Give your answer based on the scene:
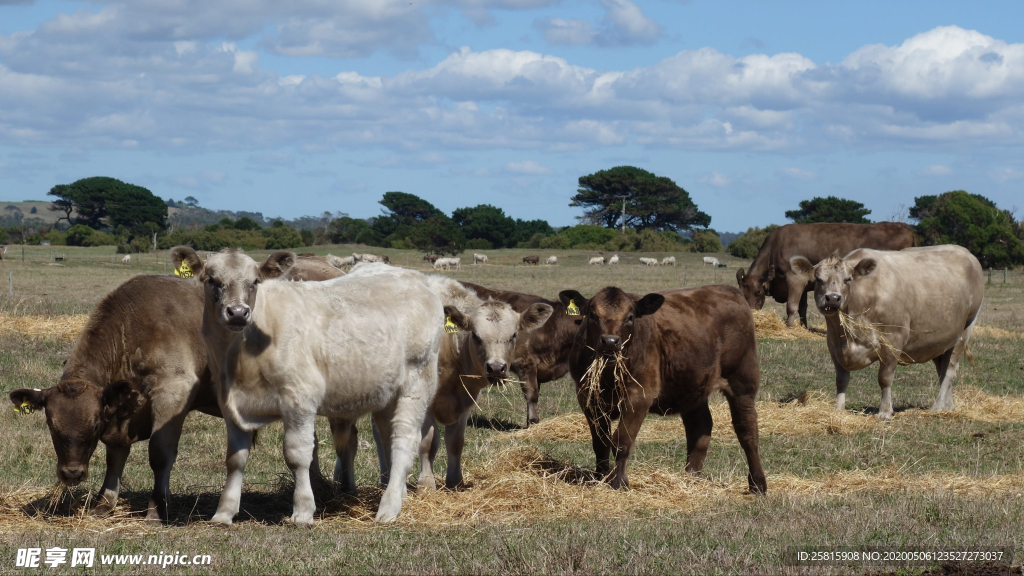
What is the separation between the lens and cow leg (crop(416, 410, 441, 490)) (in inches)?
345

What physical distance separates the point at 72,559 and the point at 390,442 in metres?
2.63

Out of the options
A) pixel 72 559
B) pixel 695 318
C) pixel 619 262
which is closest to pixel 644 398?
pixel 695 318

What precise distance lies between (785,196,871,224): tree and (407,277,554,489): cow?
87485mm

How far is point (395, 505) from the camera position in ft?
25.1

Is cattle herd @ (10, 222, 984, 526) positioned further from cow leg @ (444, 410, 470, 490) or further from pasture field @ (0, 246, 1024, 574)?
pasture field @ (0, 246, 1024, 574)

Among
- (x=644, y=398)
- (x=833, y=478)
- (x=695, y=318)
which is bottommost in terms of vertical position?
(x=833, y=478)

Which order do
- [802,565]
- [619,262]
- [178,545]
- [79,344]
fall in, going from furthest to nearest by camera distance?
1. [619,262]
2. [79,344]
3. [178,545]
4. [802,565]

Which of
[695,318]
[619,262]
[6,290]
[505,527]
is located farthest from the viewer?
[619,262]

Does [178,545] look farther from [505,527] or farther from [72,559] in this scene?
[505,527]

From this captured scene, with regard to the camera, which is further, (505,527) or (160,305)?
(160,305)

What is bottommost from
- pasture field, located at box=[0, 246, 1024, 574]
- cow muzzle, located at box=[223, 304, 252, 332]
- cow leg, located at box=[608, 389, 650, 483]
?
pasture field, located at box=[0, 246, 1024, 574]

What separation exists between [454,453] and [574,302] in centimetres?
170

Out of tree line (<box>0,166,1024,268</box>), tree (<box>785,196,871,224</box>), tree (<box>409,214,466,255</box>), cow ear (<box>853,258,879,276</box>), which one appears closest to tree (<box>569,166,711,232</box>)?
tree line (<box>0,166,1024,268</box>)

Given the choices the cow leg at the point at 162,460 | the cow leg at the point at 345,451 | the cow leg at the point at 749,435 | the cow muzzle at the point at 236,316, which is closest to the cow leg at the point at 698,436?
the cow leg at the point at 749,435
